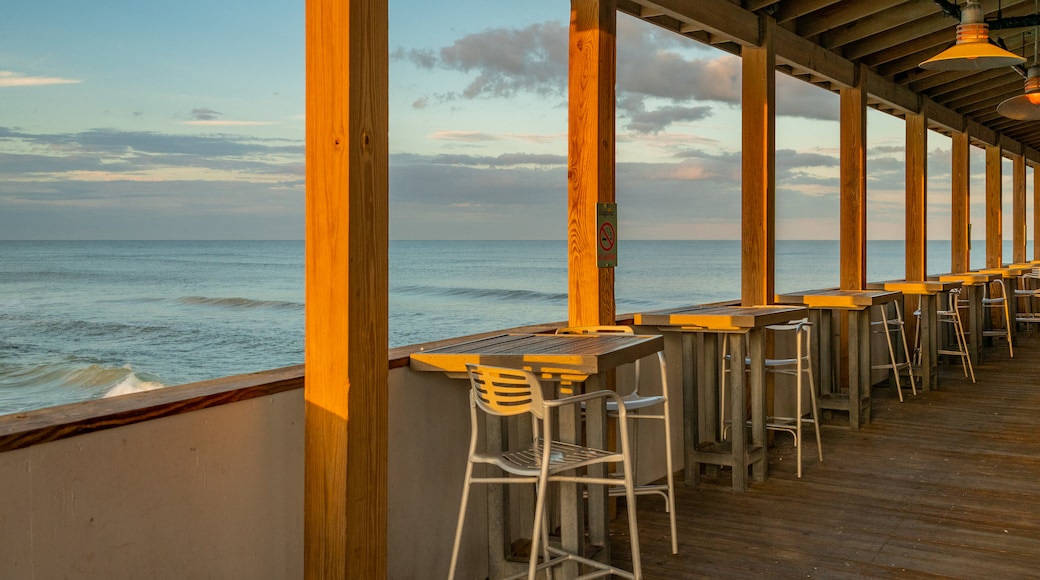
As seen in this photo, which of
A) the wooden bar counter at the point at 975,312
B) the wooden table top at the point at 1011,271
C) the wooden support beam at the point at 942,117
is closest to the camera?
the wooden bar counter at the point at 975,312

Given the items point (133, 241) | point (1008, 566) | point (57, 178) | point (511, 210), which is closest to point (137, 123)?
point (57, 178)

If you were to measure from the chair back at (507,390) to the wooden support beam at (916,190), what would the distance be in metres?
7.13

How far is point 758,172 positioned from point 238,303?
86.9ft

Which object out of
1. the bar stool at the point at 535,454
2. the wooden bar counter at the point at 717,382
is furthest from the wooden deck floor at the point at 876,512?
the bar stool at the point at 535,454

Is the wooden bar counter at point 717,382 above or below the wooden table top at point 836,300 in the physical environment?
below

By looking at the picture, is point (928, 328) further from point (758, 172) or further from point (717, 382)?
point (717, 382)

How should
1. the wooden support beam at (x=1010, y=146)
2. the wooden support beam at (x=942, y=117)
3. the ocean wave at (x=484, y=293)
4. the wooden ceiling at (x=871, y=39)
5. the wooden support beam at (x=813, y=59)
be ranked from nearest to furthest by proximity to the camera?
1. the wooden ceiling at (x=871, y=39)
2. the wooden support beam at (x=813, y=59)
3. the wooden support beam at (x=942, y=117)
4. the wooden support beam at (x=1010, y=146)
5. the ocean wave at (x=484, y=293)

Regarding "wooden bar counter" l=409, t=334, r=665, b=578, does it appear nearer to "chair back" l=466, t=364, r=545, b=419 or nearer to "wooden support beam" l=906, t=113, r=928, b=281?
"chair back" l=466, t=364, r=545, b=419

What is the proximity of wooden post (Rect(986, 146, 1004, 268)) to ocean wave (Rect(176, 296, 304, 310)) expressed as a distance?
21.8 meters

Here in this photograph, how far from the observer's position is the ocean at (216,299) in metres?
24.2

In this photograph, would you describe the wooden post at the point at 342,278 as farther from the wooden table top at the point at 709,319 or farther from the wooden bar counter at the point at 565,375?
the wooden table top at the point at 709,319

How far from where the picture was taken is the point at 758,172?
570cm

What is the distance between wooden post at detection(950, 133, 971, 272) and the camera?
10.2m

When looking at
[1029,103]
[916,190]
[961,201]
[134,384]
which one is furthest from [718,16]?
[134,384]
